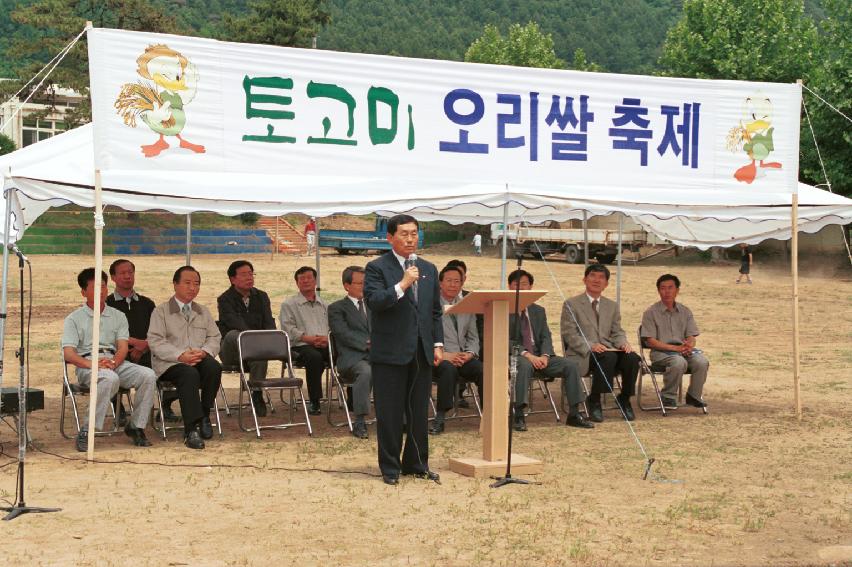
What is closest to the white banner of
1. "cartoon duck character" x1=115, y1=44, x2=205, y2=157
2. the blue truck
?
"cartoon duck character" x1=115, y1=44, x2=205, y2=157

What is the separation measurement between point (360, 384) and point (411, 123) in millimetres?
2227

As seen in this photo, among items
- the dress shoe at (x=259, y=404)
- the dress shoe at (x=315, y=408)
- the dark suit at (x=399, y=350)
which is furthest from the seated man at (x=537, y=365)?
the dress shoe at (x=259, y=404)

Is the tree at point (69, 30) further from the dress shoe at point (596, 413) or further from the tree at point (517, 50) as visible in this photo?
the dress shoe at point (596, 413)

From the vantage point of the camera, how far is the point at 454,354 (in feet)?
31.9

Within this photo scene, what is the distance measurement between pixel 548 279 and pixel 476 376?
22.5m

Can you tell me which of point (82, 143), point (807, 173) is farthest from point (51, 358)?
point (807, 173)

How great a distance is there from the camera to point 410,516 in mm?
6449

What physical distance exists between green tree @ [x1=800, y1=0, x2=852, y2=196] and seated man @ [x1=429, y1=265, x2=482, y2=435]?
23.3 meters

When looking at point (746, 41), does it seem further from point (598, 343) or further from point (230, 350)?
point (230, 350)

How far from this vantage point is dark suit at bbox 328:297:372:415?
9.30 meters

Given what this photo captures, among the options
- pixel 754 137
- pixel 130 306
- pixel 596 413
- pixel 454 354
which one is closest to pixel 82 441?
pixel 130 306

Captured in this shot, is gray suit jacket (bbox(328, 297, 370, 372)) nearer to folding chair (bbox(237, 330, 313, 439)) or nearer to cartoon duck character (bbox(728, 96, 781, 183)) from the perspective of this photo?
folding chair (bbox(237, 330, 313, 439))

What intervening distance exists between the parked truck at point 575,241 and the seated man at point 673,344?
23.6 m

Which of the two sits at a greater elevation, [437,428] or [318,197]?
[318,197]
